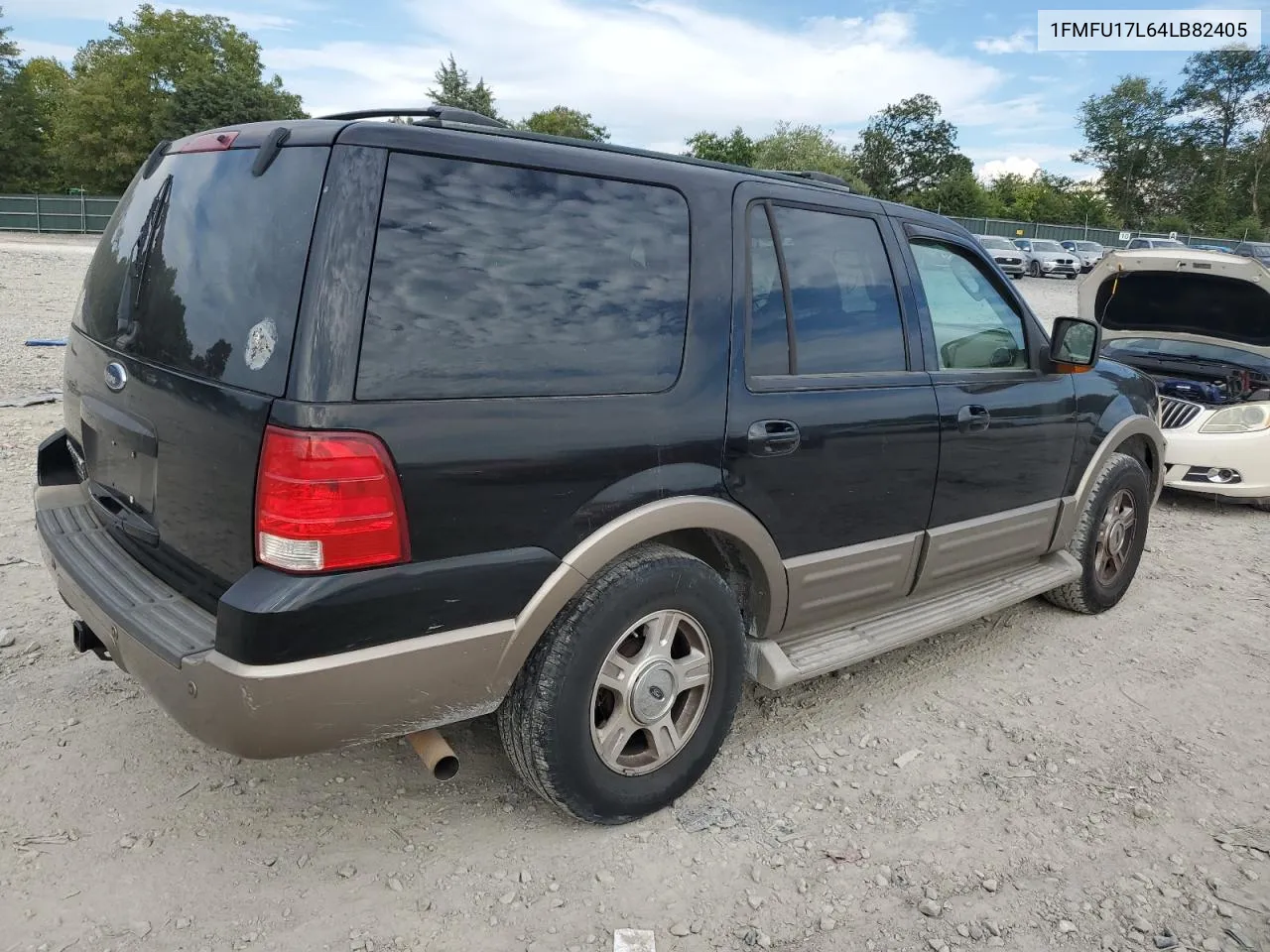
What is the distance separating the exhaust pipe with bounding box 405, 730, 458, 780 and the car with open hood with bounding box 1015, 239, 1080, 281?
37.0m

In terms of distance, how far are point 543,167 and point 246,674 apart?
147 cm

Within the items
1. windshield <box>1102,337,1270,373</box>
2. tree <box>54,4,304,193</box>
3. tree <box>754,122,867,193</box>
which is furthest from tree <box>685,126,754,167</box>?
windshield <box>1102,337,1270,373</box>

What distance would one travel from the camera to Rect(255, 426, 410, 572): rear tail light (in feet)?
6.90

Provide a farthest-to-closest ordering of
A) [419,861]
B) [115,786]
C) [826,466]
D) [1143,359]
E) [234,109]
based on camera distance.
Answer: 1. [234,109]
2. [1143,359]
3. [826,466]
4. [115,786]
5. [419,861]

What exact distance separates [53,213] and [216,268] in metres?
45.2

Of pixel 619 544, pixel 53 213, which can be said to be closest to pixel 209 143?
pixel 619 544

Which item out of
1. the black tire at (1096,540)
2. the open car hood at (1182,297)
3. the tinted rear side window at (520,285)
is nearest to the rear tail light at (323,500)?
the tinted rear side window at (520,285)

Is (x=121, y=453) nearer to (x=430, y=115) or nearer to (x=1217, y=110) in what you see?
(x=430, y=115)

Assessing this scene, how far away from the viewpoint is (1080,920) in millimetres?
2531

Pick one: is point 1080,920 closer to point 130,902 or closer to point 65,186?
point 130,902

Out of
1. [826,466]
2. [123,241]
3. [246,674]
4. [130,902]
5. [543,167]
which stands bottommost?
[130,902]

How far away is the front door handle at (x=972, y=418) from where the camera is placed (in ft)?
11.6

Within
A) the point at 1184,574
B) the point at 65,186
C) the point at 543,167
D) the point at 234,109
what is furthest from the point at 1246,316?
the point at 65,186

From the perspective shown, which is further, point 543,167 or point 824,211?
point 824,211
